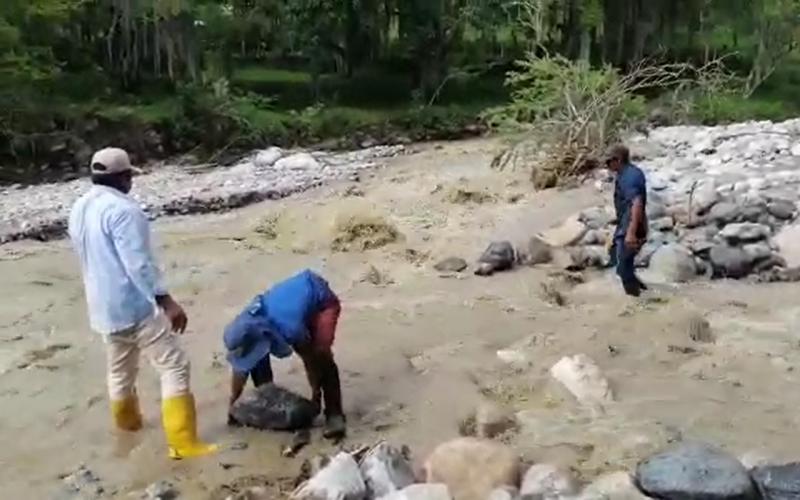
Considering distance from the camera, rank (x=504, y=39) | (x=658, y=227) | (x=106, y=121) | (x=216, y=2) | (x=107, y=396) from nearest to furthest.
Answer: (x=107, y=396) < (x=658, y=227) < (x=106, y=121) < (x=216, y=2) < (x=504, y=39)

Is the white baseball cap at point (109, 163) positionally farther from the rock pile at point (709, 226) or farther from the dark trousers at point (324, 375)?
the rock pile at point (709, 226)

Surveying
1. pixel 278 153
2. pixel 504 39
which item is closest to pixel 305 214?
pixel 278 153

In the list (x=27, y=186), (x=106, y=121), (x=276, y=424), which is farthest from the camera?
(x=106, y=121)

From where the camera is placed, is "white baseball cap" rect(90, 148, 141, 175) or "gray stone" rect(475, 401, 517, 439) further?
"gray stone" rect(475, 401, 517, 439)

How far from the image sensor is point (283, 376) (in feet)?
20.7

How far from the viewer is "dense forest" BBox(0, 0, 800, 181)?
17391 mm

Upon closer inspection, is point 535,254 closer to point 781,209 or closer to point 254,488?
point 781,209

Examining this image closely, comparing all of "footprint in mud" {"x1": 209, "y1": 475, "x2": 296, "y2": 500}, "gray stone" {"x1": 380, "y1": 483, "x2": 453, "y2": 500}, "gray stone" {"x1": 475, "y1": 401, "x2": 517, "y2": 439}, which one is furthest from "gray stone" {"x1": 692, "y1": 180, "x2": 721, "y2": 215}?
"footprint in mud" {"x1": 209, "y1": 475, "x2": 296, "y2": 500}

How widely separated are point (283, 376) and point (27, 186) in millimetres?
10562

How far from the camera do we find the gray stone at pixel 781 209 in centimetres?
939

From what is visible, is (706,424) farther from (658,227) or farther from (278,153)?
(278,153)

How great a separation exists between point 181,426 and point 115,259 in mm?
847

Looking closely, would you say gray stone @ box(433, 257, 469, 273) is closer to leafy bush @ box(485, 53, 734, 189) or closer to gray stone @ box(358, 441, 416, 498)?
leafy bush @ box(485, 53, 734, 189)

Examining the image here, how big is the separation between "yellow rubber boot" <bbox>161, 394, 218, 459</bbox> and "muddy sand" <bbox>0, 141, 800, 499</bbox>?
61mm
